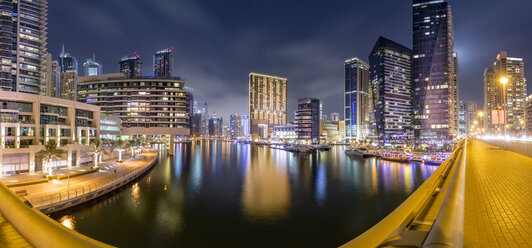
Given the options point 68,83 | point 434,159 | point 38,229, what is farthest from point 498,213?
point 68,83

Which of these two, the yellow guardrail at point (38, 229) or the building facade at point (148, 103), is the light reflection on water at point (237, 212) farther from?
the building facade at point (148, 103)

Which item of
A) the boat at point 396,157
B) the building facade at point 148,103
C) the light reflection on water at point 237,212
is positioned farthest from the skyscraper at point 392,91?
the building facade at point 148,103

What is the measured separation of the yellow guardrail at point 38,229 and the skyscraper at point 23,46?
10503 centimetres

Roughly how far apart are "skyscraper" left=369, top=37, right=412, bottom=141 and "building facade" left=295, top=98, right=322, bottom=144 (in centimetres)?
4557

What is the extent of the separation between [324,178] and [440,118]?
365ft

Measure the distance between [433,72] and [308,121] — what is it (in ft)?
277

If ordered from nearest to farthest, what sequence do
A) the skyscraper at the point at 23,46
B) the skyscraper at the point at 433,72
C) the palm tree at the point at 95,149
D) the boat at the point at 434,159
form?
1. the palm tree at the point at 95,149
2. the boat at the point at 434,159
3. the skyscraper at the point at 23,46
4. the skyscraper at the point at 433,72

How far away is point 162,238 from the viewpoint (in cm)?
2158

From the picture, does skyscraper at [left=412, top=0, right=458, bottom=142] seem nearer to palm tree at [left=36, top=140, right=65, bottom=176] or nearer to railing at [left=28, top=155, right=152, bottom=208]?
railing at [left=28, top=155, right=152, bottom=208]

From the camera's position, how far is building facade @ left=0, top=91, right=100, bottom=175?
33.9m

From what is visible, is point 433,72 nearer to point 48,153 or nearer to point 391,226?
point 391,226

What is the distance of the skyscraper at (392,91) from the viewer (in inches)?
6280

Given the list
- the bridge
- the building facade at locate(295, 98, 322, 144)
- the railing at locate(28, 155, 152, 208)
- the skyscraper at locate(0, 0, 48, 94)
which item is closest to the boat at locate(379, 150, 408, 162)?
the bridge

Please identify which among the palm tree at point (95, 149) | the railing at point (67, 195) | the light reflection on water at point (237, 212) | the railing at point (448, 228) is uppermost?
the railing at point (448, 228)
